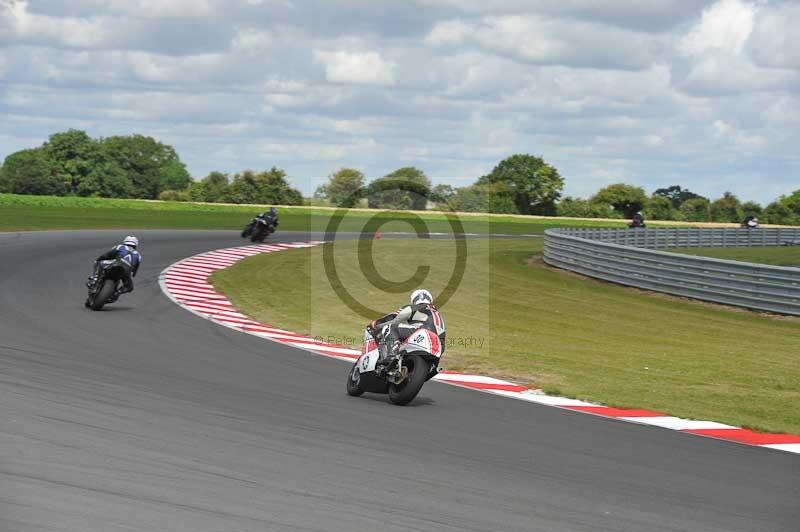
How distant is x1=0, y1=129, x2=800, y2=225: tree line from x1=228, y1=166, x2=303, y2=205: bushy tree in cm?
9

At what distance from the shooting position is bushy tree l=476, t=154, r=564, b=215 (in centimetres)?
12312

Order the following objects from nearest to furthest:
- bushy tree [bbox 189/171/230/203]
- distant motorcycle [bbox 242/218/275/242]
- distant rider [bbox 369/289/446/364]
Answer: distant rider [bbox 369/289/446/364], distant motorcycle [bbox 242/218/275/242], bushy tree [bbox 189/171/230/203]

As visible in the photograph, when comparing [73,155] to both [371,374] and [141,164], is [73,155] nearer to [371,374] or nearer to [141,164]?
[141,164]

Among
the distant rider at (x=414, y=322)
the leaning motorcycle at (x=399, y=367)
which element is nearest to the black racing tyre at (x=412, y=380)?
the leaning motorcycle at (x=399, y=367)

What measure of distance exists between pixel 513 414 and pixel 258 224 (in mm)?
31411

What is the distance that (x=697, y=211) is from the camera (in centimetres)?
12350

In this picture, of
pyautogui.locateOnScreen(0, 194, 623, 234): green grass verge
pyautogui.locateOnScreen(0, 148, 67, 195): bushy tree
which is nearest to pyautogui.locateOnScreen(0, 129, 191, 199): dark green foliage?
pyautogui.locateOnScreen(0, 148, 67, 195): bushy tree

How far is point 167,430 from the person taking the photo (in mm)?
8789

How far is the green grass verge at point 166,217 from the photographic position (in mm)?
48312

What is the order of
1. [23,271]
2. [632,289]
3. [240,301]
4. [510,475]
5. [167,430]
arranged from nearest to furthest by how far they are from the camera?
[510,475], [167,430], [240,301], [23,271], [632,289]

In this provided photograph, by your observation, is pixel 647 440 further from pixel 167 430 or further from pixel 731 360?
pixel 731 360

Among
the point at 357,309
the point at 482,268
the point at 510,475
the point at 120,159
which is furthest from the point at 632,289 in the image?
the point at 120,159

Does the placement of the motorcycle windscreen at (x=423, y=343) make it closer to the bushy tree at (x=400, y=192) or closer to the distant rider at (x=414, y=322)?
the distant rider at (x=414, y=322)

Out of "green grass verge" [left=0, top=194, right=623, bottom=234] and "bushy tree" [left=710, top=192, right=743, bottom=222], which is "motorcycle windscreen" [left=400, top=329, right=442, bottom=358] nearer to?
"green grass verge" [left=0, top=194, right=623, bottom=234]
